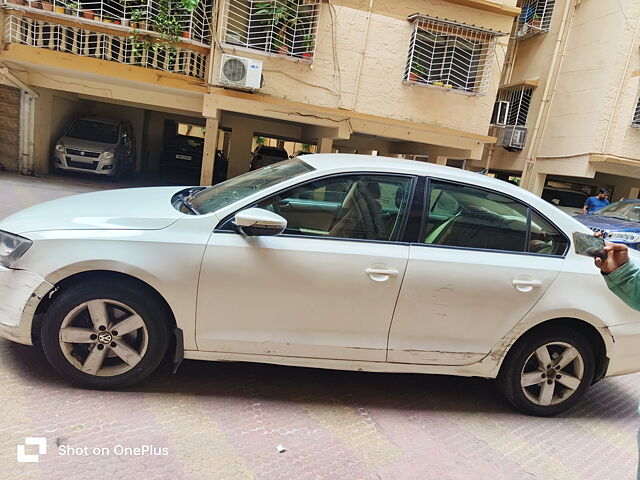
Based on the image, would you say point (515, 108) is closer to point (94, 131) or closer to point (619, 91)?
point (619, 91)

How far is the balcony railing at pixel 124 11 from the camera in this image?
8492 millimetres

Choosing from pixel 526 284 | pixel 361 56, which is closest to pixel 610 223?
pixel 361 56

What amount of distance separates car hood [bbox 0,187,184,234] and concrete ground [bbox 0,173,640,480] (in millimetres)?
934

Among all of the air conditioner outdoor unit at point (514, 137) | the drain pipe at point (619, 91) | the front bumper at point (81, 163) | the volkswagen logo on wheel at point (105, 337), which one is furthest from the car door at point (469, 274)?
the air conditioner outdoor unit at point (514, 137)

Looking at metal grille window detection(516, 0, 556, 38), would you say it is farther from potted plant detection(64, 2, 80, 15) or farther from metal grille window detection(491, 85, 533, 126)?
potted plant detection(64, 2, 80, 15)

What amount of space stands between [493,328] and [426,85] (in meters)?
8.39

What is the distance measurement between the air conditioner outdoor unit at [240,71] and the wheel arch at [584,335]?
7653 mm

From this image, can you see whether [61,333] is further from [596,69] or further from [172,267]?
[596,69]

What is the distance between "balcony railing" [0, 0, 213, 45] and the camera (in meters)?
8.49

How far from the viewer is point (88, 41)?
8.88 meters

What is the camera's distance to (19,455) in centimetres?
208

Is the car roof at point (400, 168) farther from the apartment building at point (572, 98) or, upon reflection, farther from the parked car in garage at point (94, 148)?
the apartment building at point (572, 98)

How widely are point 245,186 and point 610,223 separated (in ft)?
24.4

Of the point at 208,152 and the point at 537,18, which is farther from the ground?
the point at 537,18
